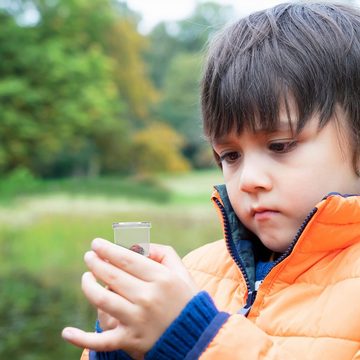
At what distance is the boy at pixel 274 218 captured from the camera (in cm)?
96

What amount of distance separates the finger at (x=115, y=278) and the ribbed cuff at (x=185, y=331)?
2.7 inches

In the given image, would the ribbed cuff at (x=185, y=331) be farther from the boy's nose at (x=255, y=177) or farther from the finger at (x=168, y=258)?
the boy's nose at (x=255, y=177)

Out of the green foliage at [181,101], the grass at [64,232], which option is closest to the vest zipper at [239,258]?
the grass at [64,232]

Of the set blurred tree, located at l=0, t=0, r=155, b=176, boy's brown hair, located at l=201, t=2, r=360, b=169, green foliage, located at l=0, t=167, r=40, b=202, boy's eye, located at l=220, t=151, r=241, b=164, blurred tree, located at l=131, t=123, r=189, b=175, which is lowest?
boy's eye, located at l=220, t=151, r=241, b=164

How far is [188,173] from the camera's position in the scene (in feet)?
54.2

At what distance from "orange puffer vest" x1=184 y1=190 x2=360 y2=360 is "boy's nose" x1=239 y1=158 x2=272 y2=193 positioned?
0.09 m

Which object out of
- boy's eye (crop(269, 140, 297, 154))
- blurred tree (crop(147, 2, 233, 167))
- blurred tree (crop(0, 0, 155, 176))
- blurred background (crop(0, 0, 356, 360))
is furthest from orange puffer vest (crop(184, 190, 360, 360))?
blurred tree (crop(147, 2, 233, 167))

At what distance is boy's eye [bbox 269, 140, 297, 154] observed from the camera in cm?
115

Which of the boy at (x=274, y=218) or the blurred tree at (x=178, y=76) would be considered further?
the blurred tree at (x=178, y=76)

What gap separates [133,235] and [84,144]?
49.3 ft

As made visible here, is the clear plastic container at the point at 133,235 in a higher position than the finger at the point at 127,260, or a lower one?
higher

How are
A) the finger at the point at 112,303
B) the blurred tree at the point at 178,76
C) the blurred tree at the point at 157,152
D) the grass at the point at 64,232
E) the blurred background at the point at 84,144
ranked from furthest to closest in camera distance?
the blurred tree at the point at 178,76 → the blurred tree at the point at 157,152 → the blurred background at the point at 84,144 → the grass at the point at 64,232 → the finger at the point at 112,303

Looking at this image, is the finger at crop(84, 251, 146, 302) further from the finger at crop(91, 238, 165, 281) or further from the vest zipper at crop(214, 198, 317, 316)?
the vest zipper at crop(214, 198, 317, 316)

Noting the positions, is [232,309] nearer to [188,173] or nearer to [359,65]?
[359,65]
